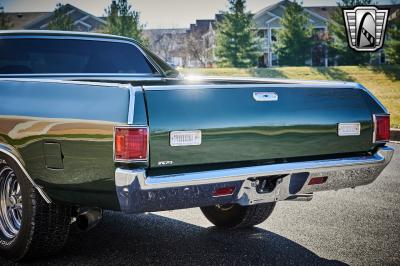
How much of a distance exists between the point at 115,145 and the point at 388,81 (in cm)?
3566

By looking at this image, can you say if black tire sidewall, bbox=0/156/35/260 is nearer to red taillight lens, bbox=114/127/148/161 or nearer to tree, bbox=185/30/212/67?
red taillight lens, bbox=114/127/148/161

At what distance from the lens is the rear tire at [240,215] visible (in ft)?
16.0

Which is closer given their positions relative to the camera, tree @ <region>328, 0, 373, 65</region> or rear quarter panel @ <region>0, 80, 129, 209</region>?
rear quarter panel @ <region>0, 80, 129, 209</region>

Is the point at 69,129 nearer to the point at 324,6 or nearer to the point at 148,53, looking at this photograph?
the point at 148,53

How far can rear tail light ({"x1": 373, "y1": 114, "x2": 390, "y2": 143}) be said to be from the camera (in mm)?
4258

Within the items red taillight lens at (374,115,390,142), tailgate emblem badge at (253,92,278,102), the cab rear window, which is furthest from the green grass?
tailgate emblem badge at (253,92,278,102)

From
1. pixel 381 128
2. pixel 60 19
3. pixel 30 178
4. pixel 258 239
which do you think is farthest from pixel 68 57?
pixel 60 19

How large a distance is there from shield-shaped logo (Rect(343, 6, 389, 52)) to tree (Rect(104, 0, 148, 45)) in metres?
16.5

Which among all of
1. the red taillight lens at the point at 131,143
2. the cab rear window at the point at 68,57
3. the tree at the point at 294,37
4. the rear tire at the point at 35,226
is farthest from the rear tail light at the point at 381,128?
the tree at the point at 294,37

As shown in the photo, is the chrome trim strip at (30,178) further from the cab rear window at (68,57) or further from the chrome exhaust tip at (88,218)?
the cab rear window at (68,57)

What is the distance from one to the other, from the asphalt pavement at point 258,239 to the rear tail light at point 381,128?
0.87 metres

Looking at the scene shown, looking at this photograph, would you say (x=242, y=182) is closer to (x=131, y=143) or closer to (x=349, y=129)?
(x=131, y=143)

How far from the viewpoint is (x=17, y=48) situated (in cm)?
511

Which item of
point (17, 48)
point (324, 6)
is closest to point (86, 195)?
point (17, 48)
